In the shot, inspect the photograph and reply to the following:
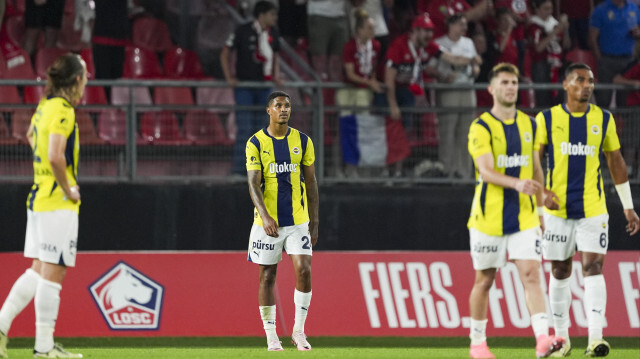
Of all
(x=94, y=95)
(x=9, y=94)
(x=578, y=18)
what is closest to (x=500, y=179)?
(x=94, y=95)

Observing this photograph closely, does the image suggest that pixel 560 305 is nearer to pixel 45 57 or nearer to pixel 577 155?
pixel 577 155

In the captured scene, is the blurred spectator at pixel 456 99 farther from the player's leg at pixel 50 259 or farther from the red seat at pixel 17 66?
the player's leg at pixel 50 259

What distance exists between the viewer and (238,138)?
1406cm

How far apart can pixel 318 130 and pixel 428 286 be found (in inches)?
90.1

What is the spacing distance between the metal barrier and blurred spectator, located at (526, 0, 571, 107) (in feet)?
5.02

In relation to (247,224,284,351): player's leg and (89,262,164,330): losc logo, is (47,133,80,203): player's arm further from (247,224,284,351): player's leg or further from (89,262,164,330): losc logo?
(89,262,164,330): losc logo

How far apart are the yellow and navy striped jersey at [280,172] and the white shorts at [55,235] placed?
8.78 ft

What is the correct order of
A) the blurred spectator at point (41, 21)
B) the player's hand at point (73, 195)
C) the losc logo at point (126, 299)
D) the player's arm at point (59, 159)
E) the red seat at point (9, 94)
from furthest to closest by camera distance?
1. the blurred spectator at point (41, 21)
2. the red seat at point (9, 94)
3. the losc logo at point (126, 299)
4. the player's hand at point (73, 195)
5. the player's arm at point (59, 159)

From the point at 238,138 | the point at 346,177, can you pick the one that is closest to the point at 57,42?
the point at 238,138

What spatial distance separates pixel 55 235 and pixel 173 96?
7.31 metres

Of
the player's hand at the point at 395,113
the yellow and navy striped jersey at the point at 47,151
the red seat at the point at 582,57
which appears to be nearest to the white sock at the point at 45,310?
the yellow and navy striped jersey at the point at 47,151

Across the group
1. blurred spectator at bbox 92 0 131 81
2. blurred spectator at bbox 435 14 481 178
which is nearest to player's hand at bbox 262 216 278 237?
blurred spectator at bbox 435 14 481 178

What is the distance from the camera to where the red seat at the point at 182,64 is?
52.5ft

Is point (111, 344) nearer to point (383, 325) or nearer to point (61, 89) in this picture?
point (383, 325)
